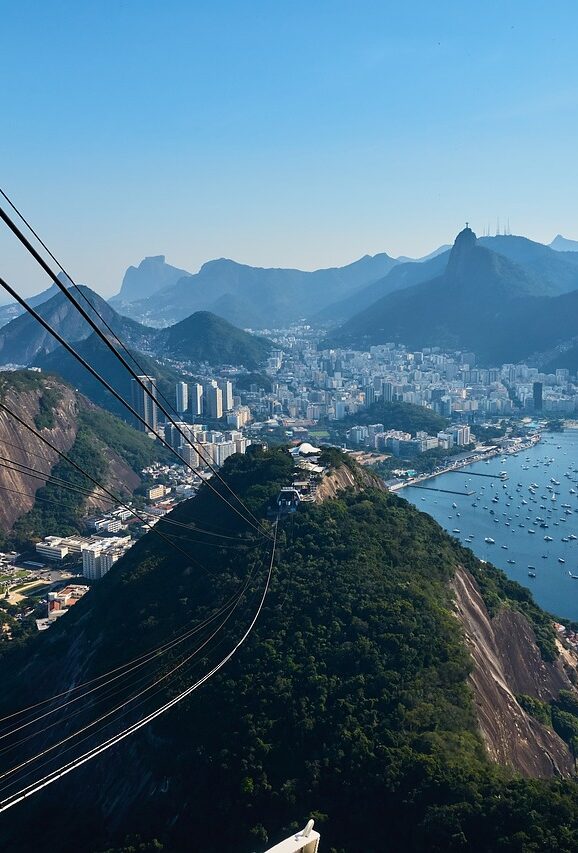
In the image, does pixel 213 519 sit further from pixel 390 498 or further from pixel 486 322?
pixel 486 322

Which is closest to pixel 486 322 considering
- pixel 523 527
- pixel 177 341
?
pixel 177 341

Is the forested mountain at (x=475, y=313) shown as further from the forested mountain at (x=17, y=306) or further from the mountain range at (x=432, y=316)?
the forested mountain at (x=17, y=306)

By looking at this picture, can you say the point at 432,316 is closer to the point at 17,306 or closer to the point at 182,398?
the point at 182,398

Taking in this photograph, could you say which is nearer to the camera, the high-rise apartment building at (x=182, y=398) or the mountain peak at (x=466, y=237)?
the high-rise apartment building at (x=182, y=398)

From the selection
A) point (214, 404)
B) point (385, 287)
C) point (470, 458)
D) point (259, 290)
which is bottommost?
point (470, 458)

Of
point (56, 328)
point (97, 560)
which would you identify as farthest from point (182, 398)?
point (97, 560)

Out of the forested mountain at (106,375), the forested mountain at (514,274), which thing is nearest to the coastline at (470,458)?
the forested mountain at (106,375)

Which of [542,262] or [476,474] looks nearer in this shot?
[476,474]

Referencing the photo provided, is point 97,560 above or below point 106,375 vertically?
below

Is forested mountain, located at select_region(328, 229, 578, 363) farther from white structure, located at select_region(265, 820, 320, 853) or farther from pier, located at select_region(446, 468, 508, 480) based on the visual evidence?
white structure, located at select_region(265, 820, 320, 853)
